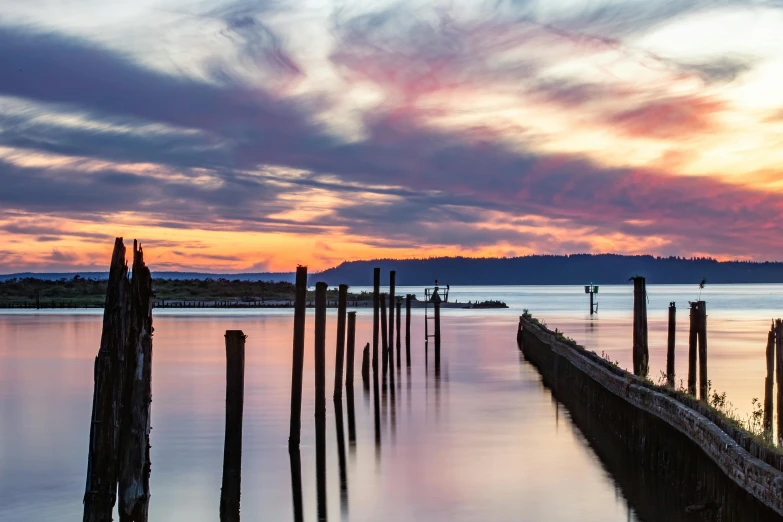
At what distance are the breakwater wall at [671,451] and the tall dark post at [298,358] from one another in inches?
250

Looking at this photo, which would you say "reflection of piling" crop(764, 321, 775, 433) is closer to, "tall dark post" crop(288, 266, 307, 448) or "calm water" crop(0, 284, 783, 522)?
"calm water" crop(0, 284, 783, 522)

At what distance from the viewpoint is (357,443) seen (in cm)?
2239

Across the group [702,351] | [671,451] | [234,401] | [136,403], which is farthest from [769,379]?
[136,403]

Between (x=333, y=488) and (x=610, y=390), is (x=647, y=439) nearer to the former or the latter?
(x=610, y=390)

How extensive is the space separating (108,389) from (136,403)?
39 cm

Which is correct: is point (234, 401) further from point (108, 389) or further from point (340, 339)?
point (340, 339)

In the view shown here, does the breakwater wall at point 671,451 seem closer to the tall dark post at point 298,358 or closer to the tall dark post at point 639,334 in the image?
the tall dark post at point 639,334

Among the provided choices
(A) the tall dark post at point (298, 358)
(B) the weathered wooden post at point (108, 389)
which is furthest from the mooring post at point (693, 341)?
(B) the weathered wooden post at point (108, 389)

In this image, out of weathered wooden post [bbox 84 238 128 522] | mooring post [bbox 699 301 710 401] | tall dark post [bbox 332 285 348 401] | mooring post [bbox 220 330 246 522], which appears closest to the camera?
weathered wooden post [bbox 84 238 128 522]

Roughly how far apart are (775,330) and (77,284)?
466 feet

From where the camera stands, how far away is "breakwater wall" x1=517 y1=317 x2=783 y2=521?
33.2 feet

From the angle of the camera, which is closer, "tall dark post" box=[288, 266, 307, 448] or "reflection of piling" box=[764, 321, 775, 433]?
"tall dark post" box=[288, 266, 307, 448]

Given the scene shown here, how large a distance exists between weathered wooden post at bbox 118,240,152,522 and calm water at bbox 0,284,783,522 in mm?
3837

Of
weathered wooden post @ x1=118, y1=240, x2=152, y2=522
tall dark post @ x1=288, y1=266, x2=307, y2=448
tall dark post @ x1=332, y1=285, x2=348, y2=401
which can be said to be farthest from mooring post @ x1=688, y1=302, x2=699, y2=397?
weathered wooden post @ x1=118, y1=240, x2=152, y2=522
